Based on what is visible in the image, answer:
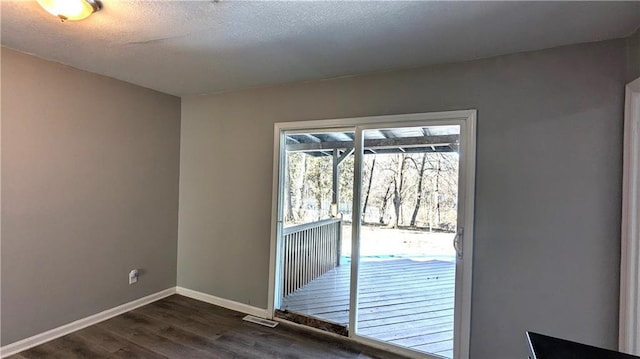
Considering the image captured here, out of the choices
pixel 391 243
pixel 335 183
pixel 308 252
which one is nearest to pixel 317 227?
pixel 308 252

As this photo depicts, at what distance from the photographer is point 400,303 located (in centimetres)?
291

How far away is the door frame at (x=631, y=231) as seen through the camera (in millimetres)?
1792

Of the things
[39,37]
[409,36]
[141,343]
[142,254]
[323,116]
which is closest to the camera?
[409,36]

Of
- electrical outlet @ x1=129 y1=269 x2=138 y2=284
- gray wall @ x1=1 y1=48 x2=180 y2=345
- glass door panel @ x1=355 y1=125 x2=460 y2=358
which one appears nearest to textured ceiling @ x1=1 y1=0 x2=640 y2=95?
gray wall @ x1=1 y1=48 x2=180 y2=345

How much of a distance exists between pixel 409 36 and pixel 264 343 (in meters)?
2.74

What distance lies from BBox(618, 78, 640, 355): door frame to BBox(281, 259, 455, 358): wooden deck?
1.01m

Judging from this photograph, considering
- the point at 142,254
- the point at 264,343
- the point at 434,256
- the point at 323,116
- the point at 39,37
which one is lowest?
the point at 264,343

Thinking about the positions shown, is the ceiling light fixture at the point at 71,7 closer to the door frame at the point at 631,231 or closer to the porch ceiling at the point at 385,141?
the porch ceiling at the point at 385,141

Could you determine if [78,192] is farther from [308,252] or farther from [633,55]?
[633,55]

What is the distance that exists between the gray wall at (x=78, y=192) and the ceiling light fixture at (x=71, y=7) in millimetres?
1124

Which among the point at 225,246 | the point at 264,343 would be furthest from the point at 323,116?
the point at 264,343

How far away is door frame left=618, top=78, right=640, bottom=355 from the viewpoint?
5.88 feet

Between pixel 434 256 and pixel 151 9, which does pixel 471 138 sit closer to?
pixel 434 256

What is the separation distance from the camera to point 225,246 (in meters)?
3.38
